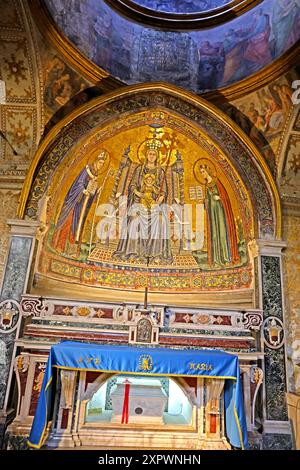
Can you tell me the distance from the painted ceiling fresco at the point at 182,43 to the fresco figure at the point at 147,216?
200cm

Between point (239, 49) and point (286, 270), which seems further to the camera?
point (239, 49)

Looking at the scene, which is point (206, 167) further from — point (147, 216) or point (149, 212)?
point (147, 216)

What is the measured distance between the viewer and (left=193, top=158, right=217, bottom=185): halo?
28.5 ft

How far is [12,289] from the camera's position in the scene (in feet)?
22.5

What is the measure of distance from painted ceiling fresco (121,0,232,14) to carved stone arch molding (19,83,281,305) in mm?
Result: 2664

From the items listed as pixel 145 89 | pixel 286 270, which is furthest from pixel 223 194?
pixel 145 89

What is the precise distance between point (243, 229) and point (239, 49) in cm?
450

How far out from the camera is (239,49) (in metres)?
8.53

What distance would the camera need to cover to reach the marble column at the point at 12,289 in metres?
6.32

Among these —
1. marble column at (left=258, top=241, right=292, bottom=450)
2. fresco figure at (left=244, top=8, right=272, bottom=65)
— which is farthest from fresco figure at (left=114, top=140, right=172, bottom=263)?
fresco figure at (left=244, top=8, right=272, bottom=65)

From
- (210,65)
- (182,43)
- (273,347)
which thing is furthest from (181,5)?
(273,347)

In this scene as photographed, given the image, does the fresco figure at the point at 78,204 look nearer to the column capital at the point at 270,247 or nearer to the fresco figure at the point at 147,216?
the fresco figure at the point at 147,216

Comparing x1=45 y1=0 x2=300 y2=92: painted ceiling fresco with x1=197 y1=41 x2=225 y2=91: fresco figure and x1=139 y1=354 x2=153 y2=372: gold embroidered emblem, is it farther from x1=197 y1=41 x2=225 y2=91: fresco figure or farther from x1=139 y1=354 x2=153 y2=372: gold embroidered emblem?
x1=139 y1=354 x2=153 y2=372: gold embroidered emblem

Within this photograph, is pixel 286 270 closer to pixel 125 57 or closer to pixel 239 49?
pixel 239 49
